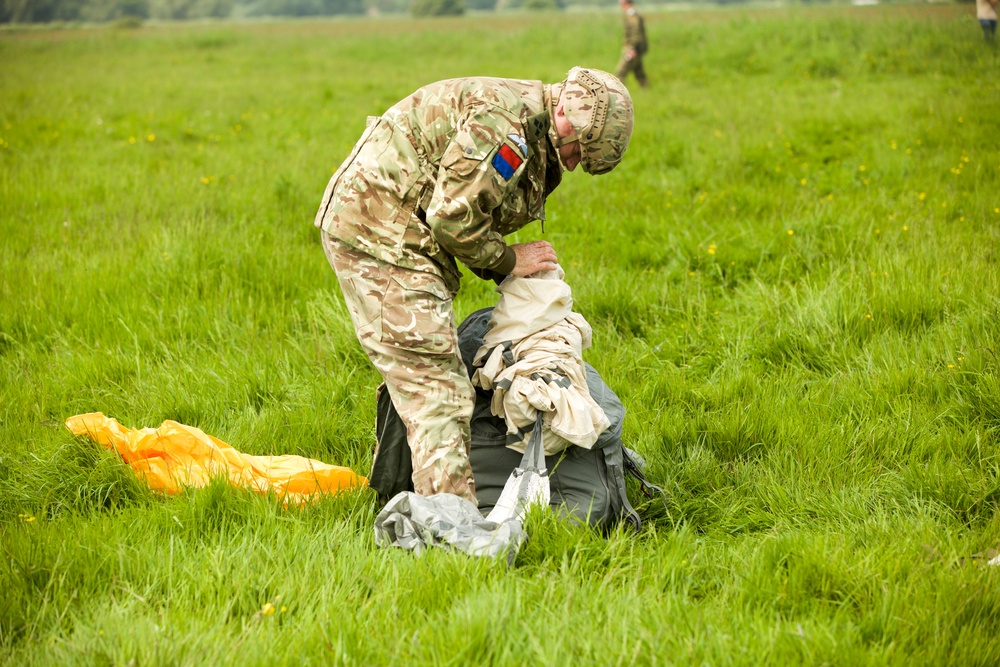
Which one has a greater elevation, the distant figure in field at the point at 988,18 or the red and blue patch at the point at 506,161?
the distant figure in field at the point at 988,18

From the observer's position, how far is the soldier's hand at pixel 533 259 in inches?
133

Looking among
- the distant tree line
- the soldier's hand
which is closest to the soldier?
the soldier's hand

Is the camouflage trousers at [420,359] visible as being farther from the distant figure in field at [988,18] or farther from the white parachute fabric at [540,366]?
the distant figure in field at [988,18]

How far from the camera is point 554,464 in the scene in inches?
128

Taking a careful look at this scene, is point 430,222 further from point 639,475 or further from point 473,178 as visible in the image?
point 639,475

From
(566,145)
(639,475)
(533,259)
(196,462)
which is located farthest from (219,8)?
(639,475)

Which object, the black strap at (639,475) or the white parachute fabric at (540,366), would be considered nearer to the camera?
the white parachute fabric at (540,366)

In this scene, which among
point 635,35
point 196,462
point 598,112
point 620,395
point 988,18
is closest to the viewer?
point 598,112

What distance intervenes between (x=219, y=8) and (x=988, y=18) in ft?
250

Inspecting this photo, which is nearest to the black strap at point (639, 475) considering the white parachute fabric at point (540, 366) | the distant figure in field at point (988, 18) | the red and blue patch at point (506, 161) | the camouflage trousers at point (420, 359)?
the white parachute fabric at point (540, 366)

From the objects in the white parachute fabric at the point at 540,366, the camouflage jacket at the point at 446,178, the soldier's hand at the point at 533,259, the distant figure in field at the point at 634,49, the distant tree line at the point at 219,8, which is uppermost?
the distant tree line at the point at 219,8

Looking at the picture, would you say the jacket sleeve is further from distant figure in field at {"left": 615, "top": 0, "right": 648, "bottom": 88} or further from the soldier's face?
distant figure in field at {"left": 615, "top": 0, "right": 648, "bottom": 88}

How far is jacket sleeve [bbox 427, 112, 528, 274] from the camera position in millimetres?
2904

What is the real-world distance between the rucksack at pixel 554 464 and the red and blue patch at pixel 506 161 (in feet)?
2.66
